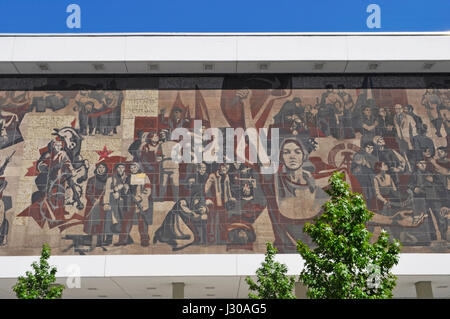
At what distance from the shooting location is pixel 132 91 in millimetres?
18969

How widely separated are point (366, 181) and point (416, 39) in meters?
6.47

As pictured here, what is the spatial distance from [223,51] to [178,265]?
8.82 meters

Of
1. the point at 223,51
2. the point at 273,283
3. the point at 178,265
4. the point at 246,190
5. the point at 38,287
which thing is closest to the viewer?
the point at 38,287

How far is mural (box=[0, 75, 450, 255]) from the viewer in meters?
17.1

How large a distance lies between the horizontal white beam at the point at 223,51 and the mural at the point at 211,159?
800 millimetres

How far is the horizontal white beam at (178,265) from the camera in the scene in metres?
16.3

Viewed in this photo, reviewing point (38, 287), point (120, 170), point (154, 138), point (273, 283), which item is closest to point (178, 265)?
point (273, 283)

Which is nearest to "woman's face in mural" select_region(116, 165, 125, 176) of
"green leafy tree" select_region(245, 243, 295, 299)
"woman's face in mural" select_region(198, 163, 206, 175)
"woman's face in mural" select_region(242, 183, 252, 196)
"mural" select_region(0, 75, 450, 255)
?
"mural" select_region(0, 75, 450, 255)

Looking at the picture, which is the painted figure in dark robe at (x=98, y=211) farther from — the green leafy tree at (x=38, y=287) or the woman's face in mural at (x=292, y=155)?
the woman's face in mural at (x=292, y=155)

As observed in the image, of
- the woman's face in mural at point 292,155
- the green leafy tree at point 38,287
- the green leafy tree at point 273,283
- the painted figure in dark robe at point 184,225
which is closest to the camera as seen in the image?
the green leafy tree at point 38,287

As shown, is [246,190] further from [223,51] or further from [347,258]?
[347,258]

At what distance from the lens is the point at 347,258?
395 inches

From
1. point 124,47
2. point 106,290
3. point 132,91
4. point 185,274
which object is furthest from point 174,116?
point 106,290

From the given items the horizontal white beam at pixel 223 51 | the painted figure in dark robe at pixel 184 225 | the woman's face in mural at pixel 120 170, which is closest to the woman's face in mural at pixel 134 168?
the woman's face in mural at pixel 120 170
